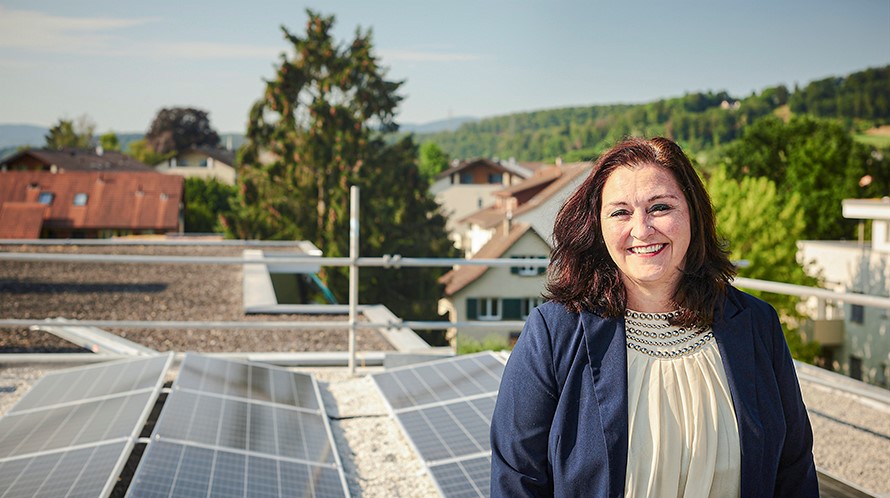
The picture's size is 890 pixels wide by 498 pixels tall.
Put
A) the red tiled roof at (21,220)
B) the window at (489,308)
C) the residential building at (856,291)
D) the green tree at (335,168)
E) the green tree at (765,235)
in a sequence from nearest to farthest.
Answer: the green tree at (335,168), the green tree at (765,235), the residential building at (856,291), the window at (489,308), the red tiled roof at (21,220)

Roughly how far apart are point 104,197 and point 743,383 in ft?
207

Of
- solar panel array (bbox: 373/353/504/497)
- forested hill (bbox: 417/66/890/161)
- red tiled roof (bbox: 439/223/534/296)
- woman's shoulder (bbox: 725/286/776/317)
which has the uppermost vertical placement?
forested hill (bbox: 417/66/890/161)

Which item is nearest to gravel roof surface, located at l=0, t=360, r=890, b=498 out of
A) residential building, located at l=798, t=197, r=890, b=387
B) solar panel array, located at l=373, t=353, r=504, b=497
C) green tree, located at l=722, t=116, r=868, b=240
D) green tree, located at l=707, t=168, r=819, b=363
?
solar panel array, located at l=373, t=353, r=504, b=497

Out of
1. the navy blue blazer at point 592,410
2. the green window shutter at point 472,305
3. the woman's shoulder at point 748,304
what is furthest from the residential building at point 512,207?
the navy blue blazer at point 592,410

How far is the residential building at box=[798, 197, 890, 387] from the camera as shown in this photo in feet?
132

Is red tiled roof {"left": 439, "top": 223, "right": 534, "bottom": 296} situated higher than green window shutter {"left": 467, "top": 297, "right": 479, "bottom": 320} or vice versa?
red tiled roof {"left": 439, "top": 223, "right": 534, "bottom": 296}

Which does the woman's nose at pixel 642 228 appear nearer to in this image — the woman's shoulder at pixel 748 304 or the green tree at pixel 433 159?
the woman's shoulder at pixel 748 304

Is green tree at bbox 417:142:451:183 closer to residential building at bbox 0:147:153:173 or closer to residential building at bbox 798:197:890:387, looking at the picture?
residential building at bbox 0:147:153:173

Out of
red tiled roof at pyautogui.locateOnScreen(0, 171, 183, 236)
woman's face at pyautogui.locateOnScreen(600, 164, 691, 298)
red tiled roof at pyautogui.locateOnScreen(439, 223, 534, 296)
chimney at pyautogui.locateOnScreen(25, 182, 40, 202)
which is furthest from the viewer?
chimney at pyautogui.locateOnScreen(25, 182, 40, 202)

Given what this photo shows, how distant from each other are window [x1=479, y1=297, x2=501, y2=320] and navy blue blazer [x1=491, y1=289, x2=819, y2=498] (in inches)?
1823

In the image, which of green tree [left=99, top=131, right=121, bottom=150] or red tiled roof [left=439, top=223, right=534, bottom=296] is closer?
red tiled roof [left=439, top=223, right=534, bottom=296]

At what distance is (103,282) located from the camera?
15812 mm

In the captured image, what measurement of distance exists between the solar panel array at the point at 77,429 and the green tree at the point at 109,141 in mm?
114250

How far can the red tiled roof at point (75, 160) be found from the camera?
7200cm
